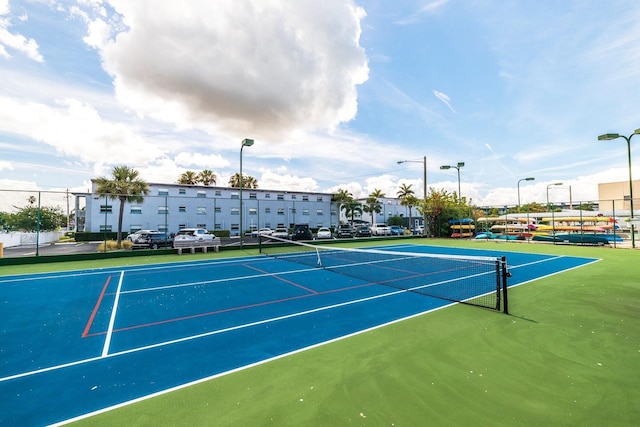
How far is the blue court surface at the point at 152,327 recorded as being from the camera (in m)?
4.39

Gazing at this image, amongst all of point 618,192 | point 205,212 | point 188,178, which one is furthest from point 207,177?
point 618,192

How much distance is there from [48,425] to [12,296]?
9.93m

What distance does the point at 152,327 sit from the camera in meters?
6.96

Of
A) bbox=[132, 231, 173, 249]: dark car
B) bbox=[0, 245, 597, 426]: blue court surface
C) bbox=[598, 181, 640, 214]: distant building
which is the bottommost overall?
→ bbox=[0, 245, 597, 426]: blue court surface

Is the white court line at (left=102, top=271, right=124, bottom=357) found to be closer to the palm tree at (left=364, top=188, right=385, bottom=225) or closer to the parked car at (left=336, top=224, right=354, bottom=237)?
the parked car at (left=336, top=224, right=354, bottom=237)

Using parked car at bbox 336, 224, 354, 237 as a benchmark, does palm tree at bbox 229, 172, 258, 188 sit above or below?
above

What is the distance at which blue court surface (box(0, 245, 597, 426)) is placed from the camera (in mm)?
4387

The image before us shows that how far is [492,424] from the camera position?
344cm

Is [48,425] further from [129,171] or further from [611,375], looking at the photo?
[129,171]

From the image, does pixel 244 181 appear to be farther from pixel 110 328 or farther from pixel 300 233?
pixel 110 328

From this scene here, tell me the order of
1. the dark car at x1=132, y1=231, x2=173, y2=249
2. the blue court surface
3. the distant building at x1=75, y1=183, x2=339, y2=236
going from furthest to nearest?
1. the distant building at x1=75, y1=183, x2=339, y2=236
2. the dark car at x1=132, y1=231, x2=173, y2=249
3. the blue court surface

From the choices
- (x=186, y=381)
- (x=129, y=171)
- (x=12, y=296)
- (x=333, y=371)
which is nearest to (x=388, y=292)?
(x=333, y=371)

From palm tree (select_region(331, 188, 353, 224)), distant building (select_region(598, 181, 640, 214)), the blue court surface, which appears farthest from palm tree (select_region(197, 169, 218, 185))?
distant building (select_region(598, 181, 640, 214))

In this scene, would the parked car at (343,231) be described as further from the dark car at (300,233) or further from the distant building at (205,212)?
the dark car at (300,233)
